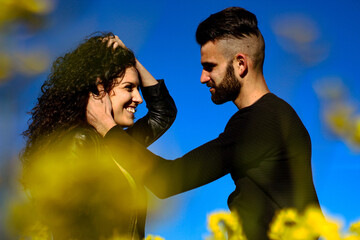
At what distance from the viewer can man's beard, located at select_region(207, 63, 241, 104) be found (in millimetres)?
2566

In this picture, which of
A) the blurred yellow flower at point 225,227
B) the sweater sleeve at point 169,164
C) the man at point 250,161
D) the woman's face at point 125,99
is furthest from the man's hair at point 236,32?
the blurred yellow flower at point 225,227

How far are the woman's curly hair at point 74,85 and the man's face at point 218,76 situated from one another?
62 cm

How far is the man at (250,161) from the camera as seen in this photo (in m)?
2.11

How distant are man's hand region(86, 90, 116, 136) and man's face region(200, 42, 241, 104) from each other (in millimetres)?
787

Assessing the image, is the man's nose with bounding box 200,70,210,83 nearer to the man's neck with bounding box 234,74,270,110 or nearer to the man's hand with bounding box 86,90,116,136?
the man's neck with bounding box 234,74,270,110

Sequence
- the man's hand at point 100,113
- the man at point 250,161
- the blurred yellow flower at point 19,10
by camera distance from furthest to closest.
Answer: the man's hand at point 100,113
the man at point 250,161
the blurred yellow flower at point 19,10

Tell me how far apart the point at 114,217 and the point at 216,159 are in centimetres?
71

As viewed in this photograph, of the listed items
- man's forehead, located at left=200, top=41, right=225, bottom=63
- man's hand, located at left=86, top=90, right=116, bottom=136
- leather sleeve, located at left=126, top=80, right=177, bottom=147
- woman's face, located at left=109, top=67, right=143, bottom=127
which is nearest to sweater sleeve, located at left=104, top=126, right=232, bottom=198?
man's hand, located at left=86, top=90, right=116, bottom=136

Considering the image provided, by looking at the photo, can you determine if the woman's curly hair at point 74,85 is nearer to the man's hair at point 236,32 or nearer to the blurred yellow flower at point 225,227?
the man's hair at point 236,32

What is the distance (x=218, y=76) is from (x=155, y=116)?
823 millimetres

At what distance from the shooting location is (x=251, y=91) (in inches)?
99.6

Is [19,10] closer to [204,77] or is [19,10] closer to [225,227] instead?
[225,227]

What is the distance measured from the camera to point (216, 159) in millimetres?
2211

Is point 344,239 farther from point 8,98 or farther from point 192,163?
point 192,163
